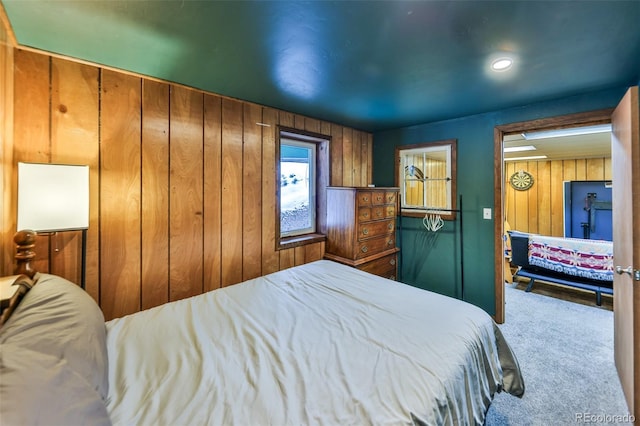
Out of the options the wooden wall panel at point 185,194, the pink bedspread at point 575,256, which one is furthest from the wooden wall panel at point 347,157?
the pink bedspread at point 575,256

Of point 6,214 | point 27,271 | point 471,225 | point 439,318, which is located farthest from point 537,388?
point 6,214

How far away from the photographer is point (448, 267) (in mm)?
3219

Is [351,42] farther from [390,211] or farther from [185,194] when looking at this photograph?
[390,211]

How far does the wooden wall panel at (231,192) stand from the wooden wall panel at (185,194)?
0.66 feet

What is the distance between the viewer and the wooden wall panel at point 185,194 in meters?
2.07

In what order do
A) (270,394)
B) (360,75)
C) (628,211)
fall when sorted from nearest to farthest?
1. (270,394)
2. (628,211)
3. (360,75)

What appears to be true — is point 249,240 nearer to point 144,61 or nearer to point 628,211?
point 144,61

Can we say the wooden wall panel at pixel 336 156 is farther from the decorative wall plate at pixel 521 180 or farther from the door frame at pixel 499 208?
the decorative wall plate at pixel 521 180

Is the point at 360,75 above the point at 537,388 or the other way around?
above

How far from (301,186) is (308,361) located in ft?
7.68

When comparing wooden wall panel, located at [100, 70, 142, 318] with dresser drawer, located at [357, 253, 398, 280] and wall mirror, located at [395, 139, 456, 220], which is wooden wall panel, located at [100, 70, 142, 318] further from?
wall mirror, located at [395, 139, 456, 220]

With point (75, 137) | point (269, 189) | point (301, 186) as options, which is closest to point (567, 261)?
point (301, 186)

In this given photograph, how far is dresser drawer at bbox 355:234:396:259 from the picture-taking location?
2924 mm

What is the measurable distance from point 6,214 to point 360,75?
7.59 feet
